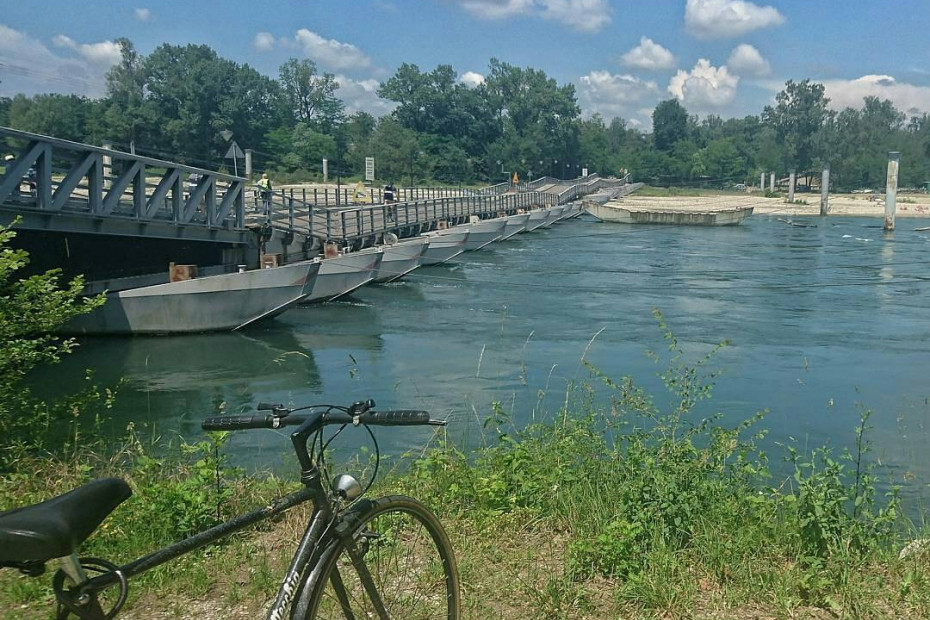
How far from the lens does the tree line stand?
75.4 meters

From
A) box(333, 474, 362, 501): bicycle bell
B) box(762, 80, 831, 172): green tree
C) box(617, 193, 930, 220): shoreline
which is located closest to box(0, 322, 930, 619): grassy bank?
box(333, 474, 362, 501): bicycle bell

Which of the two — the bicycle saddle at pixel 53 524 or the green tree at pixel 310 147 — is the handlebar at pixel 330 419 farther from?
the green tree at pixel 310 147

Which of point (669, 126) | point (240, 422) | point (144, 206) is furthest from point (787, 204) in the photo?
point (240, 422)

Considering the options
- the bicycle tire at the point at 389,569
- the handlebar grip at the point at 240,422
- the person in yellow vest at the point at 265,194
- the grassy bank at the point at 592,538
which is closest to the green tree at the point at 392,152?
the person in yellow vest at the point at 265,194

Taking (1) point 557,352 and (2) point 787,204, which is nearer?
(1) point 557,352

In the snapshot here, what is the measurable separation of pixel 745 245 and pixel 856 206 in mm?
45381

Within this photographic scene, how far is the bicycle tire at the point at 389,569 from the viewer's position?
107 inches

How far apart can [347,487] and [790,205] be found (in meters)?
98.5

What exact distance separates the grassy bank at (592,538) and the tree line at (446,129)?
198 ft

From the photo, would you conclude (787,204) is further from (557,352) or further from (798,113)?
(557,352)

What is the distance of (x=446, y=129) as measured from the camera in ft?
410

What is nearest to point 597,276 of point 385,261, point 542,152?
point 385,261

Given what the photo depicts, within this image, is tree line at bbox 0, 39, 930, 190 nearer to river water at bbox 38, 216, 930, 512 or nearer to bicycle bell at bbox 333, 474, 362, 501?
river water at bbox 38, 216, 930, 512

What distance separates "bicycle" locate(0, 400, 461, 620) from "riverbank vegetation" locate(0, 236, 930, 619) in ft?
2.98
